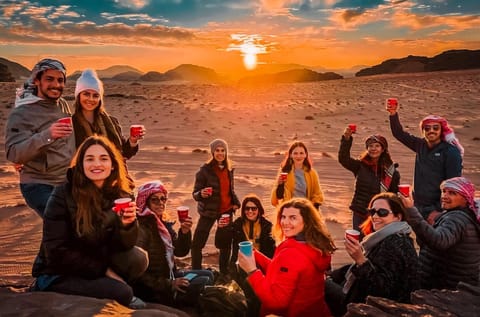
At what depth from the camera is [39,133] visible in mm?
4031

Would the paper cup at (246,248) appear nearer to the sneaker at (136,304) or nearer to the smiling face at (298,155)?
the sneaker at (136,304)

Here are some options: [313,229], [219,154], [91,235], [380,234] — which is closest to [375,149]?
[219,154]

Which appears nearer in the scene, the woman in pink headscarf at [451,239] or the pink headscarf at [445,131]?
the woman in pink headscarf at [451,239]

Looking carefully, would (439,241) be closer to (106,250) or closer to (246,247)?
(246,247)

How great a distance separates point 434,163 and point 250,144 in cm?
1273

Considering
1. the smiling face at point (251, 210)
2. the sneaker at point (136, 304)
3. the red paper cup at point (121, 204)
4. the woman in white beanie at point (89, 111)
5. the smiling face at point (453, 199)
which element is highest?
the woman in white beanie at point (89, 111)

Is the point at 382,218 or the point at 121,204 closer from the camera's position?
the point at 121,204

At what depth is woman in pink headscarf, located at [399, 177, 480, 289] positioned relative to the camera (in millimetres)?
4016

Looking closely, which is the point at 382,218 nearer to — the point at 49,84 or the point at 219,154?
the point at 219,154

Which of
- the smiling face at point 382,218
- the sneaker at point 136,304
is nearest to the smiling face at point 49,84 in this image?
the sneaker at point 136,304

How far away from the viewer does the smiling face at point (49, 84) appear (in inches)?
168

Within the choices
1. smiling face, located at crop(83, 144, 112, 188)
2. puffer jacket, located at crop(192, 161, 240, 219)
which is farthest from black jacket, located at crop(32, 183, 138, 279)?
puffer jacket, located at crop(192, 161, 240, 219)

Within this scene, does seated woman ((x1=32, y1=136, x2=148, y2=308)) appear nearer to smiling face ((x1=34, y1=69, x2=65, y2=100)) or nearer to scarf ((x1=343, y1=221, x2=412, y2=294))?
smiling face ((x1=34, y1=69, x2=65, y2=100))

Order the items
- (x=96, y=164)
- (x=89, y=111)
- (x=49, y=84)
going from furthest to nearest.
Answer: (x=89, y=111), (x=49, y=84), (x=96, y=164)
